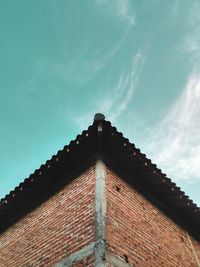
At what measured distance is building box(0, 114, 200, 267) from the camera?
11.3 feet

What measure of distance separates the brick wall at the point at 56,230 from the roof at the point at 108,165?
0.42m

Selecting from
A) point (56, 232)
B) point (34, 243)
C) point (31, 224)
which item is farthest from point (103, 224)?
point (31, 224)

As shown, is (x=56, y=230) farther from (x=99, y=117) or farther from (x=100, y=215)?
(x=99, y=117)

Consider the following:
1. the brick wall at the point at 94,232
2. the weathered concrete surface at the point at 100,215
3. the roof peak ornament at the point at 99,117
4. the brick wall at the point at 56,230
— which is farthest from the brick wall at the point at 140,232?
the roof peak ornament at the point at 99,117

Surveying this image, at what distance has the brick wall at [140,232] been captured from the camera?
349 centimetres

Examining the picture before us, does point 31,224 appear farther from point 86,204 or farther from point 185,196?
point 185,196

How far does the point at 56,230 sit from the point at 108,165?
6.03ft

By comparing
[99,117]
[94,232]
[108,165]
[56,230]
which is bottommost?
[94,232]

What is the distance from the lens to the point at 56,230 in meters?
4.11

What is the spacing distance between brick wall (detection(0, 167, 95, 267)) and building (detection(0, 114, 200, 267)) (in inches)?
0.7

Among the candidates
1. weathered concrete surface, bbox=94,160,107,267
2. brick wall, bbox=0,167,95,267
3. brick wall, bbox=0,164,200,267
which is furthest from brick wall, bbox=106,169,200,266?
brick wall, bbox=0,167,95,267

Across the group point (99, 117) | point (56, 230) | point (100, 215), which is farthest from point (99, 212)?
point (99, 117)

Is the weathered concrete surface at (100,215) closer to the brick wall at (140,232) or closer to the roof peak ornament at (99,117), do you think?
the brick wall at (140,232)

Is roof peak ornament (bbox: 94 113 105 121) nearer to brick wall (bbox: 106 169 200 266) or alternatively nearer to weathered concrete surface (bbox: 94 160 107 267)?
weathered concrete surface (bbox: 94 160 107 267)
